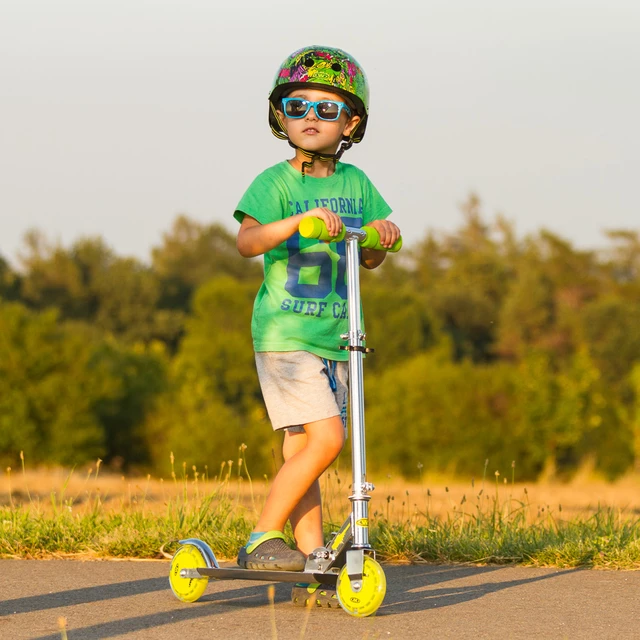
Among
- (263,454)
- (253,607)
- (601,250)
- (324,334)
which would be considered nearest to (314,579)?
(253,607)

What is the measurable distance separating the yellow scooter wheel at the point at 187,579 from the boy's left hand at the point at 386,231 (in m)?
1.23

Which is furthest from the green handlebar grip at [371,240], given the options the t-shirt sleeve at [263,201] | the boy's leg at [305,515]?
the boy's leg at [305,515]

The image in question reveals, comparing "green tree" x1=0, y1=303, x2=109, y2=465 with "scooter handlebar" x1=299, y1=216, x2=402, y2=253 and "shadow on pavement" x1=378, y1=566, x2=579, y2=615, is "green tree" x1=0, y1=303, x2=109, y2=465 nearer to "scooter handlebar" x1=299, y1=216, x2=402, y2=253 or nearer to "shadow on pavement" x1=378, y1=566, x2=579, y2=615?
"shadow on pavement" x1=378, y1=566, x2=579, y2=615

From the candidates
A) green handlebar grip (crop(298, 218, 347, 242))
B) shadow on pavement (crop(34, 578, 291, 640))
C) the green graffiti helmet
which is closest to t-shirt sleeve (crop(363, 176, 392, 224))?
the green graffiti helmet

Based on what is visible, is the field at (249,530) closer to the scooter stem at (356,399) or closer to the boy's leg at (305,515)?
the boy's leg at (305,515)

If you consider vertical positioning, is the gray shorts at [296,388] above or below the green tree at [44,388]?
below

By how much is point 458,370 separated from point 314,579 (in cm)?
4836

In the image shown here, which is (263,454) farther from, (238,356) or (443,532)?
(443,532)

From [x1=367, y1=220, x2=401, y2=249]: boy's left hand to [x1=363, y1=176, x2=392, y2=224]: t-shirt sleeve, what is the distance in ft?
0.82

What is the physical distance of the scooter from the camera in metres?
3.61

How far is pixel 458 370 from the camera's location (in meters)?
51.7

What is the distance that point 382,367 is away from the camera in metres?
57.1

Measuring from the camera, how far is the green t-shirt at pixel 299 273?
4016 mm

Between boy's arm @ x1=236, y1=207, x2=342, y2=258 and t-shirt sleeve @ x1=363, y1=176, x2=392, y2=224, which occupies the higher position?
t-shirt sleeve @ x1=363, y1=176, x2=392, y2=224
